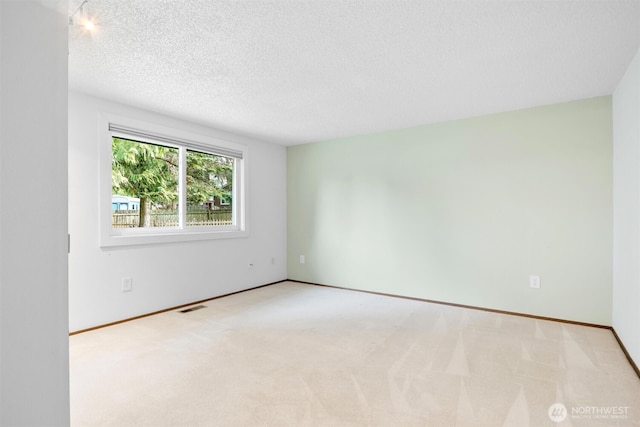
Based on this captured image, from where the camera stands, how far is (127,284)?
3.28 meters

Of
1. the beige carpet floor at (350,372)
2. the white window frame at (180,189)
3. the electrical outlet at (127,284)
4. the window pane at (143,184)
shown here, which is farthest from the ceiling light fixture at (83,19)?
the electrical outlet at (127,284)

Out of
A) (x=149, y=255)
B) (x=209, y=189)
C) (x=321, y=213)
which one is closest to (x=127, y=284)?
(x=149, y=255)

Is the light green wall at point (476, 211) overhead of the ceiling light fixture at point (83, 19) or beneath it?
beneath

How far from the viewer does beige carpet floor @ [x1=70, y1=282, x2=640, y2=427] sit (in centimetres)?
173

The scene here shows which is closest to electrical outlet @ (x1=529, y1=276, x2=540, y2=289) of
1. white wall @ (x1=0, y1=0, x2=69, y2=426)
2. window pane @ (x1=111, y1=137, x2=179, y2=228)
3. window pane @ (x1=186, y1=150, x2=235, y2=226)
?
window pane @ (x1=186, y1=150, x2=235, y2=226)

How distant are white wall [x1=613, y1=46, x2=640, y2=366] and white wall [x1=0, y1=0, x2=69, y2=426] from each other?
310cm

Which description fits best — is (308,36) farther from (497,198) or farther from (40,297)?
(497,198)

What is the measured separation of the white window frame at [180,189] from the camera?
3115mm

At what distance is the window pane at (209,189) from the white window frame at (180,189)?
82 millimetres

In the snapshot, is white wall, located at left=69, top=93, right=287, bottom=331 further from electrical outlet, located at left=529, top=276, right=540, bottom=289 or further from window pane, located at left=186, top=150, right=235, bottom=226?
electrical outlet, located at left=529, top=276, right=540, bottom=289

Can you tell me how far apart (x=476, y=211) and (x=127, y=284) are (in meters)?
3.79

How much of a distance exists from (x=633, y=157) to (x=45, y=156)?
10.8ft

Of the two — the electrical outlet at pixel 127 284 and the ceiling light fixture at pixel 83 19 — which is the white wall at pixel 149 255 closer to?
the electrical outlet at pixel 127 284

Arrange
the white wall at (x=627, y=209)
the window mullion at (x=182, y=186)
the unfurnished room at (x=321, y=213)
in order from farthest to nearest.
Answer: the window mullion at (x=182, y=186) < the white wall at (x=627, y=209) < the unfurnished room at (x=321, y=213)
